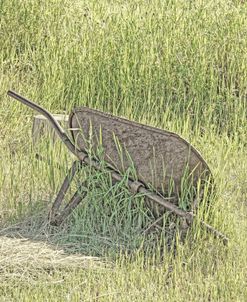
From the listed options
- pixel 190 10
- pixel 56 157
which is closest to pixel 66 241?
pixel 56 157

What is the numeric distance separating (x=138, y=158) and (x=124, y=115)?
185cm

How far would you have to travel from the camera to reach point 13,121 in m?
6.61

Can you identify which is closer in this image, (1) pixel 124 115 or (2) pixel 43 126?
(2) pixel 43 126

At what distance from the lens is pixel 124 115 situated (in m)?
6.57

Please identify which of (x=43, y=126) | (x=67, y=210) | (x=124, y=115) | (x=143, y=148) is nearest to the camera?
(x=143, y=148)

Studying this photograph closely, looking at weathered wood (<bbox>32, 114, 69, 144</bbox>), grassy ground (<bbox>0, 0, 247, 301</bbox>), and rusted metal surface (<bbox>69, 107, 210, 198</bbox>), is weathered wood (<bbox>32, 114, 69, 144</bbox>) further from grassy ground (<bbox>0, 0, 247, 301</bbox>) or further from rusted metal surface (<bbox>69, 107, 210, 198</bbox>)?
rusted metal surface (<bbox>69, 107, 210, 198</bbox>)

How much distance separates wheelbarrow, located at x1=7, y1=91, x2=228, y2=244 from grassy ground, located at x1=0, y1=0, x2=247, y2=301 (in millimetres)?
89

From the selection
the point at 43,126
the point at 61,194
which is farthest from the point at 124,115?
the point at 61,194

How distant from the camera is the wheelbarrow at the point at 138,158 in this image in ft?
15.0

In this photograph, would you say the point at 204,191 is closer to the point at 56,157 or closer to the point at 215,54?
the point at 56,157

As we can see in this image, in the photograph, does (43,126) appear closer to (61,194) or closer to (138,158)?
(61,194)

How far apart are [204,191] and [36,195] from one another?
119 centimetres

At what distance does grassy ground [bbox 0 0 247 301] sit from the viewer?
14.2ft

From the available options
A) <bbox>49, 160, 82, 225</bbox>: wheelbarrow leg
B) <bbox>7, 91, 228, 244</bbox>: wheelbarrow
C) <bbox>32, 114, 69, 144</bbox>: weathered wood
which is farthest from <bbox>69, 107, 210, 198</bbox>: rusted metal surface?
<bbox>32, 114, 69, 144</bbox>: weathered wood
